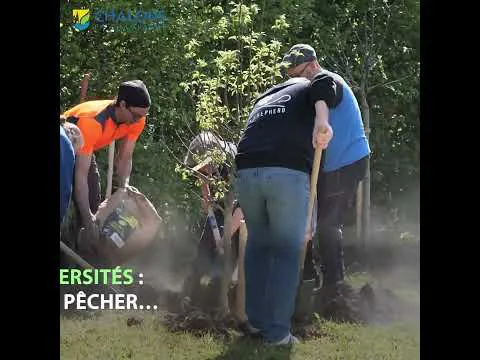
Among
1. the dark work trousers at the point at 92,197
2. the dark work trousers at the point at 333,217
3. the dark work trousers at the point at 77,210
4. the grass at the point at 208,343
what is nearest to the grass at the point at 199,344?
the grass at the point at 208,343

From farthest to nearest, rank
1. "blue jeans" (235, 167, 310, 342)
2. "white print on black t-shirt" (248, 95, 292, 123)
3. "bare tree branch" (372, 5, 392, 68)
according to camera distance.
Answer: "bare tree branch" (372, 5, 392, 68), "white print on black t-shirt" (248, 95, 292, 123), "blue jeans" (235, 167, 310, 342)

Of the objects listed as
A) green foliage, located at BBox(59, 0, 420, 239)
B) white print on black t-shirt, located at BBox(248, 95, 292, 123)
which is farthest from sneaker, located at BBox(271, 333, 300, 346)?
white print on black t-shirt, located at BBox(248, 95, 292, 123)

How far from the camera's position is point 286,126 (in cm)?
741

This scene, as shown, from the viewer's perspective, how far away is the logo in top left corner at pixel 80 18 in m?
7.87

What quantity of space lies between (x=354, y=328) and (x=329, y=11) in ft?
9.16

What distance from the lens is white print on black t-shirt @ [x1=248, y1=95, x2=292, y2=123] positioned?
7477mm

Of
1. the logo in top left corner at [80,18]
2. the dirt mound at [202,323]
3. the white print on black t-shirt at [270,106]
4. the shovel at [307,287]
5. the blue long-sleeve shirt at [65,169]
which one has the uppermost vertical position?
the logo in top left corner at [80,18]

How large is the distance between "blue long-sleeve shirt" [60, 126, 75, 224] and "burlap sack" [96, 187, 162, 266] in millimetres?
311

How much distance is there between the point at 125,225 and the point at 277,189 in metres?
1.46

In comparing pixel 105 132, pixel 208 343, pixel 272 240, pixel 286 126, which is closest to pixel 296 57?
pixel 286 126

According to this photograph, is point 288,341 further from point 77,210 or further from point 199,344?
point 77,210

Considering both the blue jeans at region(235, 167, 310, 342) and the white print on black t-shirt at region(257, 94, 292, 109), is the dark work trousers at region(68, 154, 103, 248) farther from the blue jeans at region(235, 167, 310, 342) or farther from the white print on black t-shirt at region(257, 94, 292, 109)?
the white print on black t-shirt at region(257, 94, 292, 109)

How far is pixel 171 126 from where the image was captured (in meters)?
7.96

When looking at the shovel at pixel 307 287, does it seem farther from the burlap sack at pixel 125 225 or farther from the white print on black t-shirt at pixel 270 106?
the burlap sack at pixel 125 225
